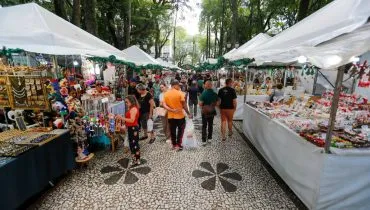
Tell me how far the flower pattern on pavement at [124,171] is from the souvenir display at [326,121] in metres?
3.05

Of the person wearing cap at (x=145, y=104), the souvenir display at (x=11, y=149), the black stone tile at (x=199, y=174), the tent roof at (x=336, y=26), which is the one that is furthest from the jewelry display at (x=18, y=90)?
the tent roof at (x=336, y=26)

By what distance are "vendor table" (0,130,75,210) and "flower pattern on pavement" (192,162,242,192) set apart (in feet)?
8.09

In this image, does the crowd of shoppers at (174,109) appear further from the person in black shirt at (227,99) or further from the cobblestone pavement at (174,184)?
the cobblestone pavement at (174,184)

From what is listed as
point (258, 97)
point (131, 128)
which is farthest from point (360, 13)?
point (258, 97)

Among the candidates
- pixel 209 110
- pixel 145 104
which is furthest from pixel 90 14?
pixel 209 110

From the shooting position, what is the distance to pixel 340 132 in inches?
144

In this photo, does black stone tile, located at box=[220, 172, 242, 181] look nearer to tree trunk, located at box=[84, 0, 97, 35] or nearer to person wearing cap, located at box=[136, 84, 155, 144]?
person wearing cap, located at box=[136, 84, 155, 144]

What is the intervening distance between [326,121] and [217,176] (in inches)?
95.7

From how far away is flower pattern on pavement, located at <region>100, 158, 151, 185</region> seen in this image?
407 centimetres

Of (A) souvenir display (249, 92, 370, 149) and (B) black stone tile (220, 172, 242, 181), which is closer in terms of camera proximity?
(A) souvenir display (249, 92, 370, 149)

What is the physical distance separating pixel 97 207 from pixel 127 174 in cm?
104

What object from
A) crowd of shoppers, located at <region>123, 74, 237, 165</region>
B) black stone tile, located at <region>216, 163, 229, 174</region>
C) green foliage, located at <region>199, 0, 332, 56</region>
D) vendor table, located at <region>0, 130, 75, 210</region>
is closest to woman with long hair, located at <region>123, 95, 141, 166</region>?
crowd of shoppers, located at <region>123, 74, 237, 165</region>

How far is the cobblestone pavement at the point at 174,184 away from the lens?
3395 millimetres

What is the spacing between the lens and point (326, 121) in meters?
4.29
